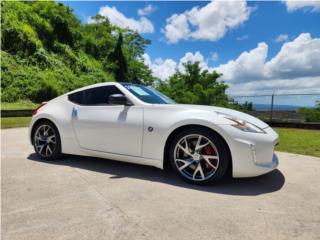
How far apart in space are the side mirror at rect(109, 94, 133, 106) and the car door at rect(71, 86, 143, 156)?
0.06 metres

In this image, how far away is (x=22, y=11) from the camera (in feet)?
70.0

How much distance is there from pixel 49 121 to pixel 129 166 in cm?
157

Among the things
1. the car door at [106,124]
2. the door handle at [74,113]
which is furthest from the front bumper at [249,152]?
the door handle at [74,113]

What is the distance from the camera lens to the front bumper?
3004 mm

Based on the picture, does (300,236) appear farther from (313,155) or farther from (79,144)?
(313,155)

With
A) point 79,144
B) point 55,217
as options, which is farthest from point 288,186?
point 79,144

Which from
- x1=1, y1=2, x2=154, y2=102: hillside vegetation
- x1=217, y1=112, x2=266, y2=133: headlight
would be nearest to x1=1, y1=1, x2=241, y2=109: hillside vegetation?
x1=1, y1=2, x2=154, y2=102: hillside vegetation

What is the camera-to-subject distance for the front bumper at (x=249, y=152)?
300 centimetres

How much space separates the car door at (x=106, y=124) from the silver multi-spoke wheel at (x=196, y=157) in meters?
0.58

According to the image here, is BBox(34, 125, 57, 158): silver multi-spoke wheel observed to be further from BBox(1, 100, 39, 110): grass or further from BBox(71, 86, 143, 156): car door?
BBox(1, 100, 39, 110): grass

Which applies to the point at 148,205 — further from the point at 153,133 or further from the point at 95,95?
the point at 95,95

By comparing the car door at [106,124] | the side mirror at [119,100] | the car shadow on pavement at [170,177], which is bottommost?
the car shadow on pavement at [170,177]

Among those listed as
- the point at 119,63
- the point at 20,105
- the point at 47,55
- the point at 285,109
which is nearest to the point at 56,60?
the point at 47,55

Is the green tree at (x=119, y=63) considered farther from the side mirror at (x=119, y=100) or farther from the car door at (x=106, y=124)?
the side mirror at (x=119, y=100)
